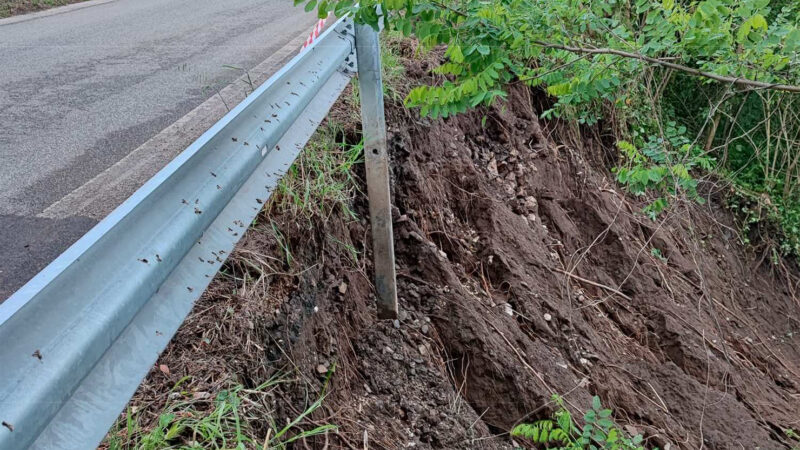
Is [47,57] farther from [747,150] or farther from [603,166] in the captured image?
[747,150]

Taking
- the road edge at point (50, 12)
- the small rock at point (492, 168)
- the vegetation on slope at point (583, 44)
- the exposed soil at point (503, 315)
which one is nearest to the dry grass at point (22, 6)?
the road edge at point (50, 12)

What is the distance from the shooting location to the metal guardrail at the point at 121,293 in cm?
82

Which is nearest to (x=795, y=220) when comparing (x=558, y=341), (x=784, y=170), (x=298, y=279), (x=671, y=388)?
(x=784, y=170)

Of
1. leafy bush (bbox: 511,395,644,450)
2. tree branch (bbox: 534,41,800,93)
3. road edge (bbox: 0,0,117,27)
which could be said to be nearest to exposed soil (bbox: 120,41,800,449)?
leafy bush (bbox: 511,395,644,450)

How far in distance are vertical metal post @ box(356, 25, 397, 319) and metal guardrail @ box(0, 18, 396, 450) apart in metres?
1.28

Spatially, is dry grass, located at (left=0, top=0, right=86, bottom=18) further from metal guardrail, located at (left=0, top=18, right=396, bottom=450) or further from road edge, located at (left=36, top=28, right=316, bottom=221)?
metal guardrail, located at (left=0, top=18, right=396, bottom=450)

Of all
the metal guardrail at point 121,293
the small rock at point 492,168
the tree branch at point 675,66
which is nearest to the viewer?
the metal guardrail at point 121,293

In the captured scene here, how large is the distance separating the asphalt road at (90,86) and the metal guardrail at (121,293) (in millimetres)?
1530

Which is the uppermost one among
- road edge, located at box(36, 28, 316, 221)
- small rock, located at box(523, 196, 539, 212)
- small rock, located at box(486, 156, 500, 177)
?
road edge, located at box(36, 28, 316, 221)

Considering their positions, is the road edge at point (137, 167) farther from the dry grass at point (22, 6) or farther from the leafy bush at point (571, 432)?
the dry grass at point (22, 6)

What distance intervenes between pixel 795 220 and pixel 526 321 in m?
5.74

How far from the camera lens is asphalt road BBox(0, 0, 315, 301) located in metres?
3.14

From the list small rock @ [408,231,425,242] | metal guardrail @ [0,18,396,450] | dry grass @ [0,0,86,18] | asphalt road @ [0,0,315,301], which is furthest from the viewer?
dry grass @ [0,0,86,18]

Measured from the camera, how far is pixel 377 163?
3.17m
